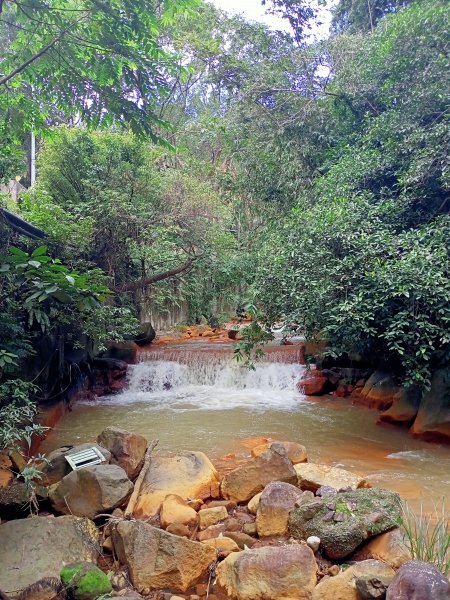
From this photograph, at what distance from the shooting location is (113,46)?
14.7 feet

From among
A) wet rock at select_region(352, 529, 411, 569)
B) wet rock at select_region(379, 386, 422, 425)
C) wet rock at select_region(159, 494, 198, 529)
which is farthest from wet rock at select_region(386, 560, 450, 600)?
wet rock at select_region(379, 386, 422, 425)

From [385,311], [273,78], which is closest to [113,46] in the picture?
[385,311]

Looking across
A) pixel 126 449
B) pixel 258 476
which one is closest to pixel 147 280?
Result: pixel 126 449

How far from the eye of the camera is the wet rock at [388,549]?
10.5 ft

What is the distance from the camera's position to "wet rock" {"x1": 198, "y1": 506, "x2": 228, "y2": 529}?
395cm

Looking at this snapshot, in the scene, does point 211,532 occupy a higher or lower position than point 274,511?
lower

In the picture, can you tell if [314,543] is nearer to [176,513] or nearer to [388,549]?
[388,549]

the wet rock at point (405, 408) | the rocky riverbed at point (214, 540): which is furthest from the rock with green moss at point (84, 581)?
the wet rock at point (405, 408)

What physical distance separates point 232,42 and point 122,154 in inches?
160

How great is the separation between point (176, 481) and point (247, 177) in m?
8.69

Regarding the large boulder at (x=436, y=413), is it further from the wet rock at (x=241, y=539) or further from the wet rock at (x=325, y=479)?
the wet rock at (x=241, y=539)

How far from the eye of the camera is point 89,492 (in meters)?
4.09

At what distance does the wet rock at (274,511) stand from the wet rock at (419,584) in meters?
1.22

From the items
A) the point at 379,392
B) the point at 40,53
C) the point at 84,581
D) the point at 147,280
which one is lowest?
the point at 84,581
